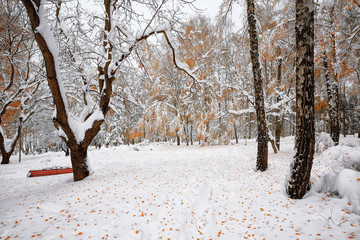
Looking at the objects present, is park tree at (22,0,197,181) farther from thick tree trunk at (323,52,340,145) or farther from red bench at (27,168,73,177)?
thick tree trunk at (323,52,340,145)

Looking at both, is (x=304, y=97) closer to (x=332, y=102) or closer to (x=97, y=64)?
(x=97, y=64)

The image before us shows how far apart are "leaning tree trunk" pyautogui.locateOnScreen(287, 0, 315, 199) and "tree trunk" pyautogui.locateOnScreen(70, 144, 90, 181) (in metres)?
6.23

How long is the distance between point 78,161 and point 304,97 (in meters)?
6.72

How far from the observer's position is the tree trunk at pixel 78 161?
17.7ft

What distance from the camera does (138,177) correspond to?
5.76 m

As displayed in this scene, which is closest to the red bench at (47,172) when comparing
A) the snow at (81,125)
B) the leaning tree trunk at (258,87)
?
the snow at (81,125)

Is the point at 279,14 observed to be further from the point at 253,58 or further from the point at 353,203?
the point at 353,203

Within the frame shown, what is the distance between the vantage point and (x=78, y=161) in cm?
551

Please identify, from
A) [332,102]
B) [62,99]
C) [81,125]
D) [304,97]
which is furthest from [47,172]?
[332,102]

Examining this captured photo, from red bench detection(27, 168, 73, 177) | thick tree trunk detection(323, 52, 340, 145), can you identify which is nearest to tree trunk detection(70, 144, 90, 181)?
red bench detection(27, 168, 73, 177)

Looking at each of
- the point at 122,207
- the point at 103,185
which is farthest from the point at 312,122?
the point at 103,185

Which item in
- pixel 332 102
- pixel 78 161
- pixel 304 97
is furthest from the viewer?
pixel 332 102

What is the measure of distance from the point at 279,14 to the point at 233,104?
5.98 metres

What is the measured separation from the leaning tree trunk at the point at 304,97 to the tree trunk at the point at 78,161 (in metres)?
6.23
